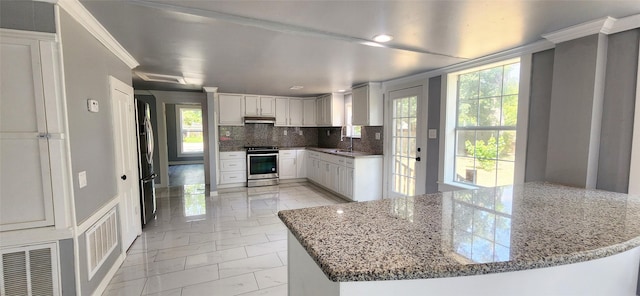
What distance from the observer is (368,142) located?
16.9 ft

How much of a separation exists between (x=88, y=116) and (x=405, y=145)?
387 cm

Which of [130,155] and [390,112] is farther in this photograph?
[390,112]

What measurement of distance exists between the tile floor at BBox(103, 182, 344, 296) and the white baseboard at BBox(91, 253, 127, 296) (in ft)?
0.13

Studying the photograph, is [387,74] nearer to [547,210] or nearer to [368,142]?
[368,142]

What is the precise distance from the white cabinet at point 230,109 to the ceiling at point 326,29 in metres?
2.36

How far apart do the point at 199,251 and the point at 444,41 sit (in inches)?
127

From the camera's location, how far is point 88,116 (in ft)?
6.83

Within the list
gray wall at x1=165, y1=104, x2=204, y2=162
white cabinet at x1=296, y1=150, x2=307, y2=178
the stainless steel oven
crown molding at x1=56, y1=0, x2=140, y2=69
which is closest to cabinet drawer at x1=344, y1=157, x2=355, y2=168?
white cabinet at x1=296, y1=150, x2=307, y2=178

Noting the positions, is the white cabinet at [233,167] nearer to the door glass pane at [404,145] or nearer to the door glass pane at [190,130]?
the door glass pane at [404,145]

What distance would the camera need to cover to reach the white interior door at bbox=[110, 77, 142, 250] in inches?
106

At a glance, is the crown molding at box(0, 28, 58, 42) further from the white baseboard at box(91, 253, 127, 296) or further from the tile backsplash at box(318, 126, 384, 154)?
the tile backsplash at box(318, 126, 384, 154)

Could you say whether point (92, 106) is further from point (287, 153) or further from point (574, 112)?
point (287, 153)

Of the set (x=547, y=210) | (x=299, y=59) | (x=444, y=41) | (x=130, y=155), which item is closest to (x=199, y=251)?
(x=130, y=155)

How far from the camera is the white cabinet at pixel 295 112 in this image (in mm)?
6543
